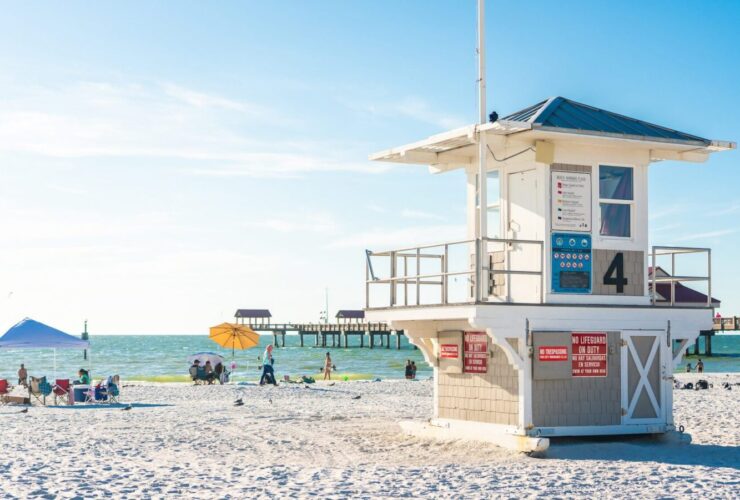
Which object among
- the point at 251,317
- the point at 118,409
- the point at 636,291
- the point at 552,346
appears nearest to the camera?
the point at 552,346

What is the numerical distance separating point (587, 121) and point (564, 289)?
2.60 m

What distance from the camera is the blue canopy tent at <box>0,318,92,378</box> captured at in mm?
25078

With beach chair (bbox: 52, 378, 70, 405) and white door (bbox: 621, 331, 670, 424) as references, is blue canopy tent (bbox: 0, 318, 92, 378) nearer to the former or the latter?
beach chair (bbox: 52, 378, 70, 405)

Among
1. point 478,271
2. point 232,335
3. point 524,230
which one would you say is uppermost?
point 524,230

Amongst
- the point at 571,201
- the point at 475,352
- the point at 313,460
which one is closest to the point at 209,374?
the point at 475,352

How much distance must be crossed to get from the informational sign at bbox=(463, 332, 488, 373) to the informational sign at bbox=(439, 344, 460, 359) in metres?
0.13

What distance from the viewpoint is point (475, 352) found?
15992mm

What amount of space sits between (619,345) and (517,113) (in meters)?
4.07

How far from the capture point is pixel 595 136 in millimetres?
14922

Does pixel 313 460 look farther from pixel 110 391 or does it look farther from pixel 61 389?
pixel 61 389

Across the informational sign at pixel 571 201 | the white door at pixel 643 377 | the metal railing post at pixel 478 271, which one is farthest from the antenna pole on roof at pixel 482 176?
the white door at pixel 643 377

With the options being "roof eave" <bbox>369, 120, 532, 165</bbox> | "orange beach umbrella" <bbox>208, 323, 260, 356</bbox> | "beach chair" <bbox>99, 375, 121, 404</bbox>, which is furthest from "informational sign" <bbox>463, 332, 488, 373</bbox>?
"orange beach umbrella" <bbox>208, 323, 260, 356</bbox>

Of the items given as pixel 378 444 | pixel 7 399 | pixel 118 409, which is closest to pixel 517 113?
pixel 378 444

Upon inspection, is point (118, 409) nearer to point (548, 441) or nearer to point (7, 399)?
point (7, 399)
